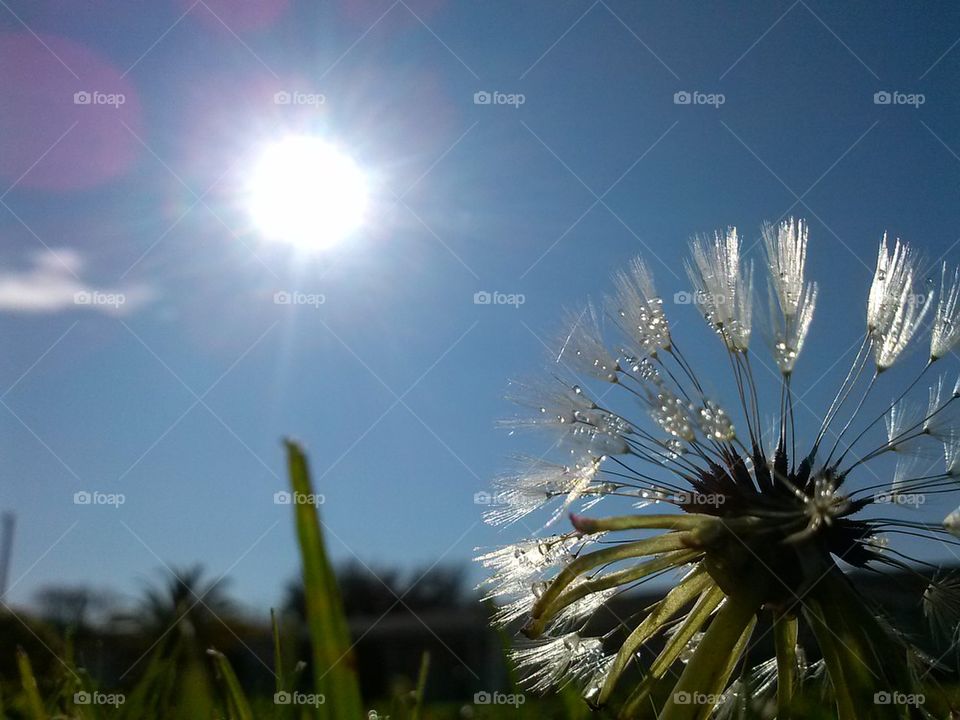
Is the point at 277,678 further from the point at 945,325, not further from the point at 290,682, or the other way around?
the point at 945,325

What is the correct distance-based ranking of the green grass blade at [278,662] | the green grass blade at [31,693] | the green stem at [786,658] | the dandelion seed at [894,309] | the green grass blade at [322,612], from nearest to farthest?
the green grass blade at [322,612]
the green grass blade at [31,693]
the green grass blade at [278,662]
the green stem at [786,658]
the dandelion seed at [894,309]

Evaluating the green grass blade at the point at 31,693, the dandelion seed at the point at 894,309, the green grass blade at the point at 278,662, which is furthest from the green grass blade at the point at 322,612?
the dandelion seed at the point at 894,309

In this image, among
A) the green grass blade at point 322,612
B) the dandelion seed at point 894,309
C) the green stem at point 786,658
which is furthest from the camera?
the dandelion seed at point 894,309

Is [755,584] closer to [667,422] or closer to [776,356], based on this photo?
[667,422]

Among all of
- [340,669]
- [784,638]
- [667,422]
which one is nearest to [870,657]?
[784,638]

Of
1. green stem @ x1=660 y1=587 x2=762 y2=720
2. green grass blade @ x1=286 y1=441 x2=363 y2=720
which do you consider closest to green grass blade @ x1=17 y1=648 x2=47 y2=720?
green grass blade @ x1=286 y1=441 x2=363 y2=720

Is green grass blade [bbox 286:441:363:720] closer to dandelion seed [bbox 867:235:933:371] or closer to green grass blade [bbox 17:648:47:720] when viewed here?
green grass blade [bbox 17:648:47:720]

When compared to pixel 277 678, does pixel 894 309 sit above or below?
above

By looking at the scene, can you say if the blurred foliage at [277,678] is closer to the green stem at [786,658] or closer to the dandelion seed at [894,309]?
the green stem at [786,658]

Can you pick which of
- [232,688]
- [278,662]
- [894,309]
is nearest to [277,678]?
[278,662]
